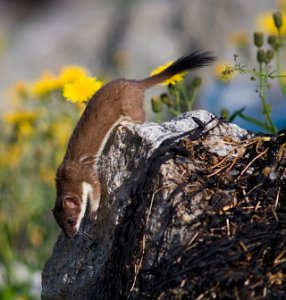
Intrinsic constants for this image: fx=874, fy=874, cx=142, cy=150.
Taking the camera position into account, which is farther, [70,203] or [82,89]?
[82,89]

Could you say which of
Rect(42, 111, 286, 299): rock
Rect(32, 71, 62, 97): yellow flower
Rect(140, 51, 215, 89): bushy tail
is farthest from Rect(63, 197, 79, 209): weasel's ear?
Rect(32, 71, 62, 97): yellow flower

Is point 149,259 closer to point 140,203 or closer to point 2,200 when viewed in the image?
point 140,203

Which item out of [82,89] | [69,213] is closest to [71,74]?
[82,89]

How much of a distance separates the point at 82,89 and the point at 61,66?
7550 mm

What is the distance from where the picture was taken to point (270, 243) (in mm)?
2443

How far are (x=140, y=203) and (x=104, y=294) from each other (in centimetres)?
31

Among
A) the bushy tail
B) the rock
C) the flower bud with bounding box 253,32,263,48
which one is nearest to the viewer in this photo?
the rock

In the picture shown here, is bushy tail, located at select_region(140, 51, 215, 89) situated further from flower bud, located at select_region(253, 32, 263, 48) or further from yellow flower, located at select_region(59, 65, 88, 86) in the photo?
yellow flower, located at select_region(59, 65, 88, 86)

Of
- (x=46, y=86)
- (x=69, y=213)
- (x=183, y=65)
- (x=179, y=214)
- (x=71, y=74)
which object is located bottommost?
(x=179, y=214)

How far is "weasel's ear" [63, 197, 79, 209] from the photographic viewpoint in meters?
3.46

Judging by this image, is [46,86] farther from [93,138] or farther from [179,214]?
[179,214]

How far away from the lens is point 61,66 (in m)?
11.3

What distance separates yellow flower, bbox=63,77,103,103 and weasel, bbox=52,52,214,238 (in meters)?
0.06

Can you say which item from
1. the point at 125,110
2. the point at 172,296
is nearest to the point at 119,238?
the point at 172,296
